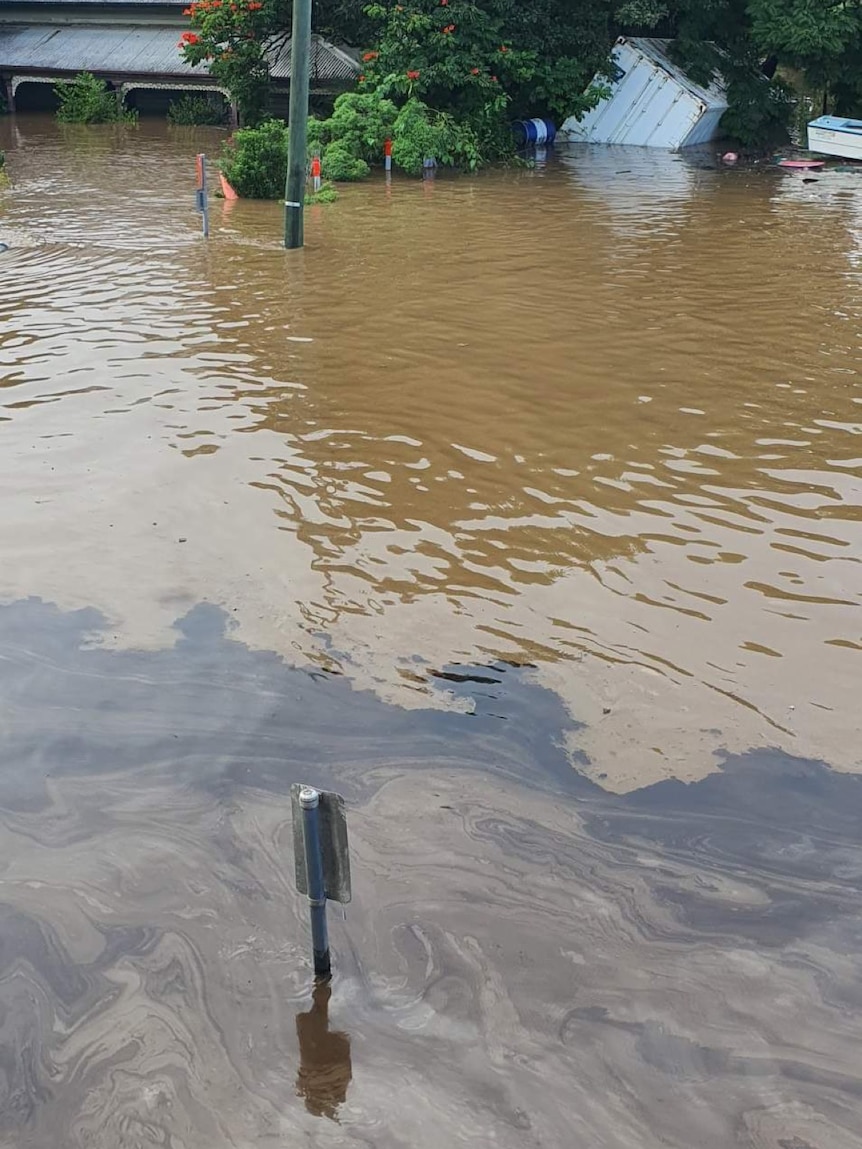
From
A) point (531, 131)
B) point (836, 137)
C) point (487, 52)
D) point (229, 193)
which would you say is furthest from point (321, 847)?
point (836, 137)

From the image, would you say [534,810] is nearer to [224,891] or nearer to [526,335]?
[224,891]

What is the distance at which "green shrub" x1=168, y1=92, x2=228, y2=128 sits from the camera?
3116 centimetres

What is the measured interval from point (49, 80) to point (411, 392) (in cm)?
2950

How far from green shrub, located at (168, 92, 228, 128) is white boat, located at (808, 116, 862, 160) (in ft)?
54.2

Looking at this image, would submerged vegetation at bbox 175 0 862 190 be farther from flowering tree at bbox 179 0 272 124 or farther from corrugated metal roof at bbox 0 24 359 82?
corrugated metal roof at bbox 0 24 359 82

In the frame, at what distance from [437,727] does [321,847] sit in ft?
5.68

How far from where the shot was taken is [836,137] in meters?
24.6

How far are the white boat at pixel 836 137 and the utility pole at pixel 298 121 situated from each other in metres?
15.4

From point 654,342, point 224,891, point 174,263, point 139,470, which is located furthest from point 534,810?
point 174,263

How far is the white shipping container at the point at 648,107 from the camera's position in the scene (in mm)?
27047

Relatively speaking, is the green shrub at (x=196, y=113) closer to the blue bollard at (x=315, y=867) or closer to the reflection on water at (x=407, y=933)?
the reflection on water at (x=407, y=933)

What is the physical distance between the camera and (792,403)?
923 centimetres

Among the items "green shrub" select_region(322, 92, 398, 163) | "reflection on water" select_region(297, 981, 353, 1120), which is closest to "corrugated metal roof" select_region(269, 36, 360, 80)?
"green shrub" select_region(322, 92, 398, 163)

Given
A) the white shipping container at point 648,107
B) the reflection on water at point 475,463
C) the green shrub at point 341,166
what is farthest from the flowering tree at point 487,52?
the reflection on water at point 475,463
